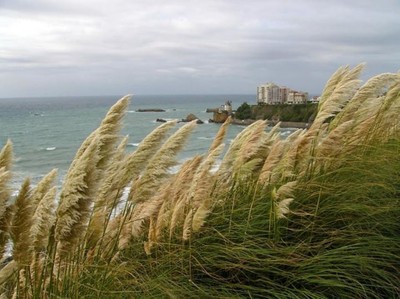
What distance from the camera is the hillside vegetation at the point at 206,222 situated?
94.2 inches

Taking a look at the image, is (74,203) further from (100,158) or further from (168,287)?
(168,287)

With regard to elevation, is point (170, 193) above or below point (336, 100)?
below

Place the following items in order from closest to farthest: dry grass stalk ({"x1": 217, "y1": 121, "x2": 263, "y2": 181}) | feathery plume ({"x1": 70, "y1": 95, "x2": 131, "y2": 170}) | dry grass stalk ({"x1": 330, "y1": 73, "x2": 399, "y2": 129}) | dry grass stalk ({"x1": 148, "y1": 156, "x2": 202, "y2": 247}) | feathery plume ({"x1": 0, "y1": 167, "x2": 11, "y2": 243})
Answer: feathery plume ({"x1": 0, "y1": 167, "x2": 11, "y2": 243})
feathery plume ({"x1": 70, "y1": 95, "x2": 131, "y2": 170})
dry grass stalk ({"x1": 148, "y1": 156, "x2": 202, "y2": 247})
dry grass stalk ({"x1": 217, "y1": 121, "x2": 263, "y2": 181})
dry grass stalk ({"x1": 330, "y1": 73, "x2": 399, "y2": 129})

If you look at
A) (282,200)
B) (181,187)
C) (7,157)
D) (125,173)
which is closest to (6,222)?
(7,157)

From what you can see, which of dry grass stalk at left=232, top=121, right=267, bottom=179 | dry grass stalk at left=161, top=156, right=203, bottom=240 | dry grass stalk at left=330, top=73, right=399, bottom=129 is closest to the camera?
dry grass stalk at left=161, top=156, right=203, bottom=240

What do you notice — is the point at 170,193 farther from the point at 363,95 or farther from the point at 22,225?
the point at 363,95

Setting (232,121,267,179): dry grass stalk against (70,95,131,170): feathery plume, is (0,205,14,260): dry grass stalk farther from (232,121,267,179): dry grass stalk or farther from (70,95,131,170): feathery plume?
(232,121,267,179): dry grass stalk

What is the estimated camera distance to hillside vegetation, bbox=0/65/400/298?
239cm

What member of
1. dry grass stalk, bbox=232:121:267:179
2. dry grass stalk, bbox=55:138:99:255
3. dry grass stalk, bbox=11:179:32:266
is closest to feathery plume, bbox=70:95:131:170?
dry grass stalk, bbox=55:138:99:255

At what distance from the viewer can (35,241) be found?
7.84 feet

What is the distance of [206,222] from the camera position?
10.7 feet

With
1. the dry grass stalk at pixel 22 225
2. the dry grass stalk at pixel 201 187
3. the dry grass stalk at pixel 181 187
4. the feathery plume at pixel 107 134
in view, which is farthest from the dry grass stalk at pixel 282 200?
the dry grass stalk at pixel 22 225

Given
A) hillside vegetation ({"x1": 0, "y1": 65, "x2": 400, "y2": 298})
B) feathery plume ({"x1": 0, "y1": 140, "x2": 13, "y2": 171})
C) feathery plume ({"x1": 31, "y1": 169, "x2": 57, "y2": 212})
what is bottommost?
hillside vegetation ({"x1": 0, "y1": 65, "x2": 400, "y2": 298})

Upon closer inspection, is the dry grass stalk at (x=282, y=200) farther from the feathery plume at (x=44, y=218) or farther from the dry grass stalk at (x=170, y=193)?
the feathery plume at (x=44, y=218)
